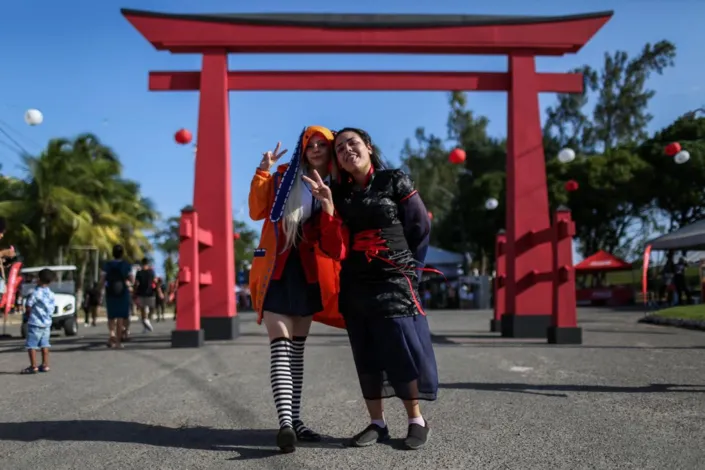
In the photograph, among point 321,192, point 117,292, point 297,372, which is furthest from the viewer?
point 117,292

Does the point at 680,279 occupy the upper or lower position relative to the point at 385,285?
lower

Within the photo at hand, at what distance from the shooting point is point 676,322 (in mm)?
13938

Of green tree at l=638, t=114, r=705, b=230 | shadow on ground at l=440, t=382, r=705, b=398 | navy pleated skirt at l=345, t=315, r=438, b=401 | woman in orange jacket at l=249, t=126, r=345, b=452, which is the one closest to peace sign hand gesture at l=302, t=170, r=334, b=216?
woman in orange jacket at l=249, t=126, r=345, b=452

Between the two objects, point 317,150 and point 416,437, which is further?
point 317,150

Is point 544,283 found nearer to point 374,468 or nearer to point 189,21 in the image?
point 189,21

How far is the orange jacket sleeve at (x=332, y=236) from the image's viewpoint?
3.71m

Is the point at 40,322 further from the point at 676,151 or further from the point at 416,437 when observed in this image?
the point at 676,151

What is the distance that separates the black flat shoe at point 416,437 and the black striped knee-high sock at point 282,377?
64 cm

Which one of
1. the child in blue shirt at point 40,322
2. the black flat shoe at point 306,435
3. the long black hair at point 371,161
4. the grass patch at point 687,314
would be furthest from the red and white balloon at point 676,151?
the black flat shoe at point 306,435

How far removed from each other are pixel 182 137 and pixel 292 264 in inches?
345

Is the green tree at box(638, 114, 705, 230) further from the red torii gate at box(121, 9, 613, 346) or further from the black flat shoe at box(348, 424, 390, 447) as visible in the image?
the black flat shoe at box(348, 424, 390, 447)

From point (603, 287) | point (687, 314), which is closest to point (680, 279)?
point (687, 314)

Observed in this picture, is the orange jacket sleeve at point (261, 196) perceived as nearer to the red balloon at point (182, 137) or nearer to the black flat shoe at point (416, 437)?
the black flat shoe at point (416, 437)

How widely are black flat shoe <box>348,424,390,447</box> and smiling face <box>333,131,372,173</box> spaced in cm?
145
